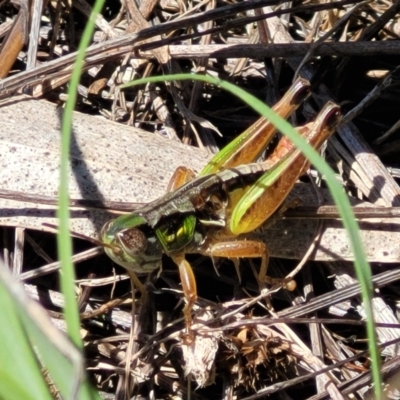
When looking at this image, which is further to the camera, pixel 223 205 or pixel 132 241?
pixel 223 205

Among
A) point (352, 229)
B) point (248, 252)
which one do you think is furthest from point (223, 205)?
point (352, 229)

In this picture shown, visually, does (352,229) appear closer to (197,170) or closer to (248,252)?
(248,252)

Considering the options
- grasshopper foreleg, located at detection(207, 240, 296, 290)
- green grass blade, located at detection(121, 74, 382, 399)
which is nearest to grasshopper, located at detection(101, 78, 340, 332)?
grasshopper foreleg, located at detection(207, 240, 296, 290)

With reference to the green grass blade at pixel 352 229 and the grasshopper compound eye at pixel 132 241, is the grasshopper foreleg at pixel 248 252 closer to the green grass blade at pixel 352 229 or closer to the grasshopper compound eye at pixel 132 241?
the grasshopper compound eye at pixel 132 241

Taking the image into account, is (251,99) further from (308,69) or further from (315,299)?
(308,69)

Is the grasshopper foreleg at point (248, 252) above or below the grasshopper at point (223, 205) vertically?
below

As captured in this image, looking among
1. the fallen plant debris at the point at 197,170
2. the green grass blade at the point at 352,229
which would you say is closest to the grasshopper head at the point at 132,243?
the fallen plant debris at the point at 197,170

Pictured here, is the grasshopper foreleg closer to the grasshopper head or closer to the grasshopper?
the grasshopper

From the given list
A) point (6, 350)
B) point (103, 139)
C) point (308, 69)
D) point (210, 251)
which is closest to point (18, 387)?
point (6, 350)
